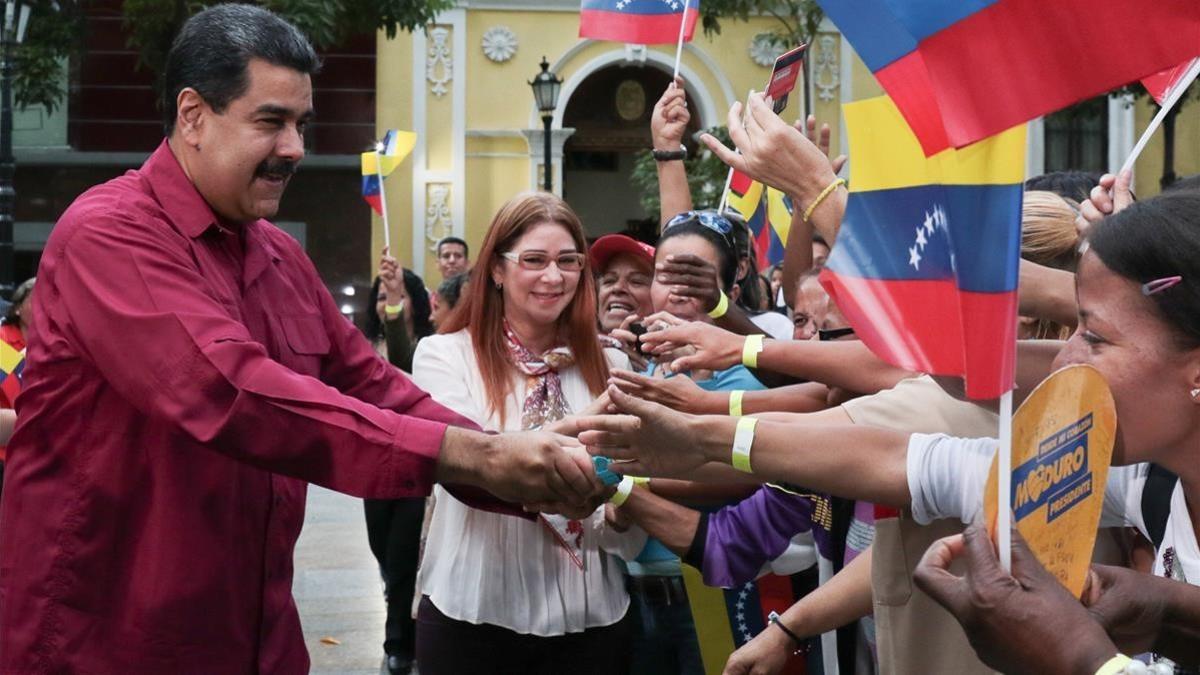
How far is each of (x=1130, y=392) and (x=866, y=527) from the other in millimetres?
1562

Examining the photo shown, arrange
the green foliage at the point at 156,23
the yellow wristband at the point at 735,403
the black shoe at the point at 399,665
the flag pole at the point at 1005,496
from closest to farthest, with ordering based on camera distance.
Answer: the flag pole at the point at 1005,496
the yellow wristband at the point at 735,403
the black shoe at the point at 399,665
the green foliage at the point at 156,23

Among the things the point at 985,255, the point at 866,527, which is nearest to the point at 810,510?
the point at 866,527

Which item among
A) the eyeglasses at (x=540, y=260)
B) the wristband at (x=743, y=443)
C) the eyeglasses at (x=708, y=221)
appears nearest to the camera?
the wristband at (x=743, y=443)

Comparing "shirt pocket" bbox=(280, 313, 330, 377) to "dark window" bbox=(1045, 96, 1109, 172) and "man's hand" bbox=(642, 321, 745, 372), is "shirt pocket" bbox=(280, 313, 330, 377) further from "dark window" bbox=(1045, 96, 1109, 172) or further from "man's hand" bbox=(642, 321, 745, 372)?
"dark window" bbox=(1045, 96, 1109, 172)

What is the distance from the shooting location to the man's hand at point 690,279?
15.6 ft

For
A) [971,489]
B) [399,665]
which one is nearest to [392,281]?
[399,665]

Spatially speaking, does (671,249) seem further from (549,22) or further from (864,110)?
(549,22)

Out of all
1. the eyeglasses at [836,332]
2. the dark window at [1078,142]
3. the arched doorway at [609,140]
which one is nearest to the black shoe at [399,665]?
the eyeglasses at [836,332]

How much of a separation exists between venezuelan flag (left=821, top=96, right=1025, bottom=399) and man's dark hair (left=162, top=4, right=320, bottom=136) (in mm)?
1200

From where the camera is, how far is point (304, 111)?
3260 millimetres

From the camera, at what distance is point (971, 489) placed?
257 centimetres

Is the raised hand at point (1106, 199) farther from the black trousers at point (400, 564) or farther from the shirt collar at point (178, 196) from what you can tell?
the black trousers at point (400, 564)

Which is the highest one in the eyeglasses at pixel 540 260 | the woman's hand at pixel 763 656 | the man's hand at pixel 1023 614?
the eyeglasses at pixel 540 260

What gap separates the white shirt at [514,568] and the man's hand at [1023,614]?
7.65 feet
